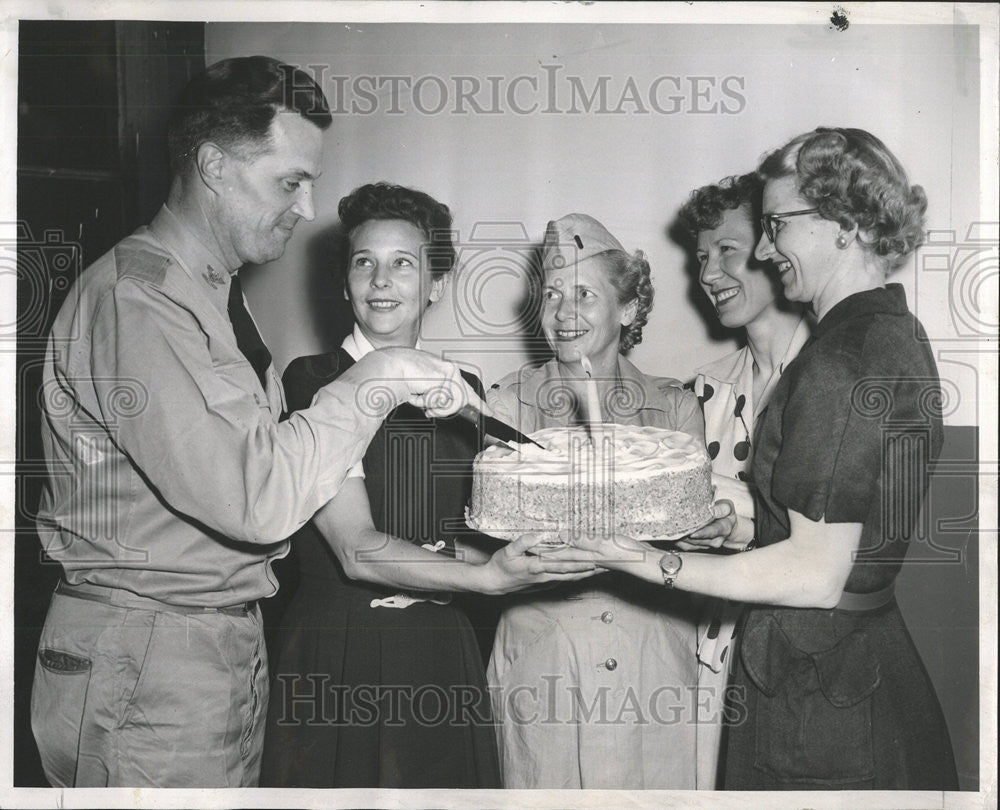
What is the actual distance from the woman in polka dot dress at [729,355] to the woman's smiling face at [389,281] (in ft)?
1.32

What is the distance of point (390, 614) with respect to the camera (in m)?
1.43

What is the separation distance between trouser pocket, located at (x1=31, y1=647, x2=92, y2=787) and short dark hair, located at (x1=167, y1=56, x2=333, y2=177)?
2.29ft

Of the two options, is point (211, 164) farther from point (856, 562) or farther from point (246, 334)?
point (856, 562)

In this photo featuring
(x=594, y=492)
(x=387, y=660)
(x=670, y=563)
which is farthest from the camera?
(x=387, y=660)

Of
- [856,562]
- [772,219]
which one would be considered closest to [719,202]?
[772,219]

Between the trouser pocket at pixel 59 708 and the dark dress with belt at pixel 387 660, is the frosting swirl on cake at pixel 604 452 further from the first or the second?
the trouser pocket at pixel 59 708

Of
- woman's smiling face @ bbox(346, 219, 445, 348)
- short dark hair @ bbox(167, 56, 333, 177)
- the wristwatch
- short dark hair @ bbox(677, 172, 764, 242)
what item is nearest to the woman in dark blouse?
woman's smiling face @ bbox(346, 219, 445, 348)

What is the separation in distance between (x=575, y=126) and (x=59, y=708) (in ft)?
3.61

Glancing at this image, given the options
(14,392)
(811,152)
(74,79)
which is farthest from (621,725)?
(74,79)

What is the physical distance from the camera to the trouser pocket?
1331mm

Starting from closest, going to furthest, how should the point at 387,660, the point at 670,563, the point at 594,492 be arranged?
the point at 594,492
the point at 670,563
the point at 387,660

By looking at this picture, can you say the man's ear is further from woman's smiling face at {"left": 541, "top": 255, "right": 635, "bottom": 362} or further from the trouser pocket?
the trouser pocket

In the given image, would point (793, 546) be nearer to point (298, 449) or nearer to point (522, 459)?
point (522, 459)

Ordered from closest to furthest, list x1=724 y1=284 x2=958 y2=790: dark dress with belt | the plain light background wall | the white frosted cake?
1. the white frosted cake
2. x1=724 y1=284 x2=958 y2=790: dark dress with belt
3. the plain light background wall
